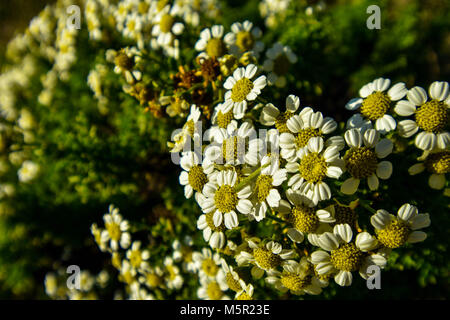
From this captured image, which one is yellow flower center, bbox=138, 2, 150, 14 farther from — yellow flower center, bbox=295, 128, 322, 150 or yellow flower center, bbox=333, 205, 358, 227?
yellow flower center, bbox=333, 205, 358, 227

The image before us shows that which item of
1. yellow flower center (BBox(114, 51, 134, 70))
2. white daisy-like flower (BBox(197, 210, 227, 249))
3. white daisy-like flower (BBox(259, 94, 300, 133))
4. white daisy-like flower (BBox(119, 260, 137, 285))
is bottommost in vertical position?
white daisy-like flower (BBox(119, 260, 137, 285))

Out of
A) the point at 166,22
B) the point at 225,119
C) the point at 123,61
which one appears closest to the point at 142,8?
the point at 166,22

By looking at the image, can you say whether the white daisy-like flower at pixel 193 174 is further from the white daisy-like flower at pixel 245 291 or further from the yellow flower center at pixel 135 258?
the yellow flower center at pixel 135 258

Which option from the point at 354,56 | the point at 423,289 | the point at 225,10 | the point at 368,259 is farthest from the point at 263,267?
the point at 225,10

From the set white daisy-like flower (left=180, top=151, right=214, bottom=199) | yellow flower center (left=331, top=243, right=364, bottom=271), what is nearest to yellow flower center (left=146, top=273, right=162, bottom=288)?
white daisy-like flower (left=180, top=151, right=214, bottom=199)

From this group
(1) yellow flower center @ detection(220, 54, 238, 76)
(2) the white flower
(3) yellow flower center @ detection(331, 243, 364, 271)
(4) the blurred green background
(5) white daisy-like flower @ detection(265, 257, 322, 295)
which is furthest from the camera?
(2) the white flower

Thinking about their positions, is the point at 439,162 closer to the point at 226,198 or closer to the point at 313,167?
the point at 313,167
